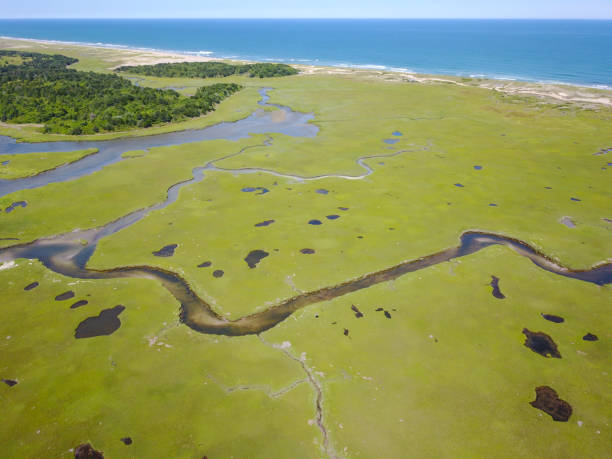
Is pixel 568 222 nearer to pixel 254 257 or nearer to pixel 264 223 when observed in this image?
pixel 264 223

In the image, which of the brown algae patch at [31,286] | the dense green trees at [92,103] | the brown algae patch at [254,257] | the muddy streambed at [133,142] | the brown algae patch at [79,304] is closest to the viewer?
the brown algae patch at [79,304]

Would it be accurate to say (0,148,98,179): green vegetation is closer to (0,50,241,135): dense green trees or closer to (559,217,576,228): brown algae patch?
(0,50,241,135): dense green trees

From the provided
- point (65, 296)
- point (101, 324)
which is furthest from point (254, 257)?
point (65, 296)

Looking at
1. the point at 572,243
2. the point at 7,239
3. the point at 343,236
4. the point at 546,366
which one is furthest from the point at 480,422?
the point at 7,239

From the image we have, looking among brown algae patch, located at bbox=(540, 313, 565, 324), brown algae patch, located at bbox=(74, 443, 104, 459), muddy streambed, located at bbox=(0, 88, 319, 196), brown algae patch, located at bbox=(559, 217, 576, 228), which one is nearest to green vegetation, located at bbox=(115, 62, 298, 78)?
muddy streambed, located at bbox=(0, 88, 319, 196)

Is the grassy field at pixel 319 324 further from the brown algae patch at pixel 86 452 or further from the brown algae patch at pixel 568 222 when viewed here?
the brown algae patch at pixel 86 452

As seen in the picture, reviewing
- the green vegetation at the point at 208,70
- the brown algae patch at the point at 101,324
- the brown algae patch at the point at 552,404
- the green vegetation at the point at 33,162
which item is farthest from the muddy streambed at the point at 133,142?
the green vegetation at the point at 208,70
